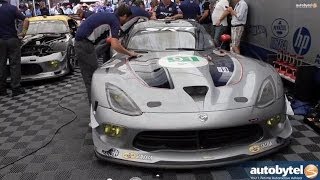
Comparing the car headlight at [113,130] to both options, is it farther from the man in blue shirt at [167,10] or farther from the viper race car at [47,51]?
the man in blue shirt at [167,10]

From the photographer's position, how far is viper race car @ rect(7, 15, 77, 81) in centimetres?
618

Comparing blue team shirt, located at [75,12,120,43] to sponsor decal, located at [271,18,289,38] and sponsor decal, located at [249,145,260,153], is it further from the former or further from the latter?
sponsor decal, located at [271,18,289,38]

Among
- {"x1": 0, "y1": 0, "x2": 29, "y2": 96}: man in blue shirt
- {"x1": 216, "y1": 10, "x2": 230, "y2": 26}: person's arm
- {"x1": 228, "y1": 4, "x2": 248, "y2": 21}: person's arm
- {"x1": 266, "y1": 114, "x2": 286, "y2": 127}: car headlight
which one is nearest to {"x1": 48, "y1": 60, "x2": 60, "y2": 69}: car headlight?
{"x1": 0, "y1": 0, "x2": 29, "y2": 96}: man in blue shirt

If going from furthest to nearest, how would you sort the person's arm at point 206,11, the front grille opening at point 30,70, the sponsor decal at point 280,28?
the person's arm at point 206,11 → the front grille opening at point 30,70 → the sponsor decal at point 280,28

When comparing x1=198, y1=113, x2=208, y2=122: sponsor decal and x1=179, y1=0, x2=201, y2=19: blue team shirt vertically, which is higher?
x1=179, y1=0, x2=201, y2=19: blue team shirt

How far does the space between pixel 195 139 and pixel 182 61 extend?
1054 millimetres

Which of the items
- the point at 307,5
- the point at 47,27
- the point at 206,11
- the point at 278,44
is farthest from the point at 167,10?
the point at 307,5

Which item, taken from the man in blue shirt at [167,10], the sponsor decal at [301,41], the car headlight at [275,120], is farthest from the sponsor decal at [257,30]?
the car headlight at [275,120]

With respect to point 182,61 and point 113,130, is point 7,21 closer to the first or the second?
point 182,61

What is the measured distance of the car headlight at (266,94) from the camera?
2793mm

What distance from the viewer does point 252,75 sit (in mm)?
3115

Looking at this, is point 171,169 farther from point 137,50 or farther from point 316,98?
point 316,98

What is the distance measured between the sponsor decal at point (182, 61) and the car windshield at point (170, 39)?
44cm

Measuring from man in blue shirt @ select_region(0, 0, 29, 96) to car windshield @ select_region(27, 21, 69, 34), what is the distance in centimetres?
148
